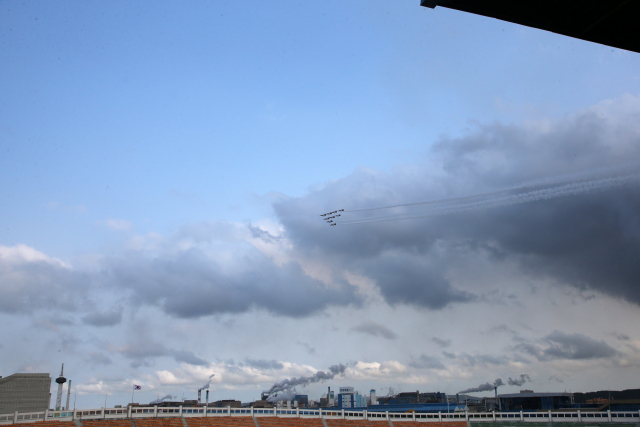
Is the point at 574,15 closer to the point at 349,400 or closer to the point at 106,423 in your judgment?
the point at 106,423

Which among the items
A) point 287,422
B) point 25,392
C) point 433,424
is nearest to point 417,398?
point 433,424

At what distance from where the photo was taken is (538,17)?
48.0 feet

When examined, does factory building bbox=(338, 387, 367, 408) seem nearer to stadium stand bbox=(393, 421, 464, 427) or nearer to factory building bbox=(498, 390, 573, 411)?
factory building bbox=(498, 390, 573, 411)

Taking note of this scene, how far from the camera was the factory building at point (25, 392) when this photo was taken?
84.2 meters

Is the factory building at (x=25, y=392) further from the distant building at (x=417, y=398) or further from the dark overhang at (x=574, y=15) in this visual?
the distant building at (x=417, y=398)

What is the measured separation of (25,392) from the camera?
282ft

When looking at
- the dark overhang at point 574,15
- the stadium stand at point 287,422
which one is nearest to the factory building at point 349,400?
the stadium stand at point 287,422

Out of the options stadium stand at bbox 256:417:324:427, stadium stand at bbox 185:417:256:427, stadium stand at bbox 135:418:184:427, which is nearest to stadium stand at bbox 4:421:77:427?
stadium stand at bbox 135:418:184:427

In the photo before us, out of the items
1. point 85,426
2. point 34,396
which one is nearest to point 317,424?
point 85,426

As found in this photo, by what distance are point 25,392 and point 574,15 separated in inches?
3944

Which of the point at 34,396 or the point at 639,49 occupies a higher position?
the point at 639,49

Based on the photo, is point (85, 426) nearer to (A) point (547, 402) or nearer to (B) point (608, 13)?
(B) point (608, 13)

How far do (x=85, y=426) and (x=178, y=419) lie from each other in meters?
12.3

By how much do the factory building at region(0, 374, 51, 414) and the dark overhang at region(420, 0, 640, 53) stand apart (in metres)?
97.2
